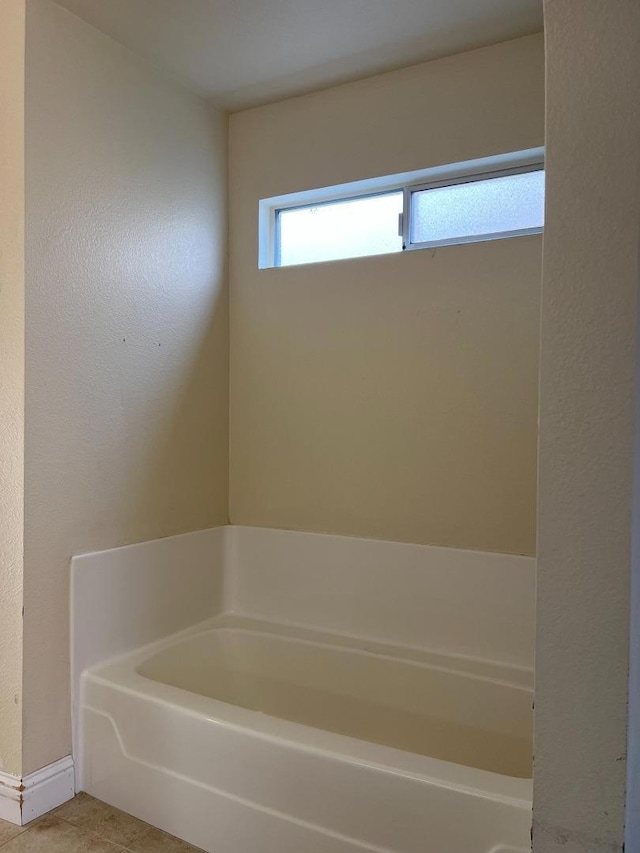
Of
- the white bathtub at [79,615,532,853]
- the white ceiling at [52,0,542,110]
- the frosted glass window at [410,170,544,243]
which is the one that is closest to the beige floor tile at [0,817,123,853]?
the white bathtub at [79,615,532,853]

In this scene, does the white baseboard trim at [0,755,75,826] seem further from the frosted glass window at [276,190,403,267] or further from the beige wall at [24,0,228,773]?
the frosted glass window at [276,190,403,267]

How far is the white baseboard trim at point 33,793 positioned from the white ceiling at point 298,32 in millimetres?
2303

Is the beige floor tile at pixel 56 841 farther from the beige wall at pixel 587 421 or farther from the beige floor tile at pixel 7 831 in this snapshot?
the beige wall at pixel 587 421

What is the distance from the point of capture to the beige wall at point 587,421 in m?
0.99

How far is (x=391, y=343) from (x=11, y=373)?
1.26 metres

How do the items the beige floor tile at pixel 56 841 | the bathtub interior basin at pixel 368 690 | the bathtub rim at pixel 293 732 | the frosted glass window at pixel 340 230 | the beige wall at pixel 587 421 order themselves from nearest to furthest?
the beige wall at pixel 587 421 < the bathtub rim at pixel 293 732 < the beige floor tile at pixel 56 841 < the bathtub interior basin at pixel 368 690 < the frosted glass window at pixel 340 230

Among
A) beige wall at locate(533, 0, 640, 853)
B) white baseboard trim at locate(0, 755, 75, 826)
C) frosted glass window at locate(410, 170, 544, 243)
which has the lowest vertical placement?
white baseboard trim at locate(0, 755, 75, 826)

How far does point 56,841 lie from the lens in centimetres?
178

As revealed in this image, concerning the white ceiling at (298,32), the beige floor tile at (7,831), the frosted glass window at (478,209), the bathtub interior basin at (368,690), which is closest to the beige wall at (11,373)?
the beige floor tile at (7,831)

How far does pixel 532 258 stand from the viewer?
6.83 ft

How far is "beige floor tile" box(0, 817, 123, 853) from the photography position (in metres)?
1.74

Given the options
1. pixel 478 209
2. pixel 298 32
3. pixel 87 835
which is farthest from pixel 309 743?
pixel 298 32

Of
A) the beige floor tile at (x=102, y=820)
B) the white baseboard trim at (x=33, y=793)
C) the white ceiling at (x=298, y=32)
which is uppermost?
the white ceiling at (x=298, y=32)

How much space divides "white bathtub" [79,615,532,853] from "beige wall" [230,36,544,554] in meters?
0.47
